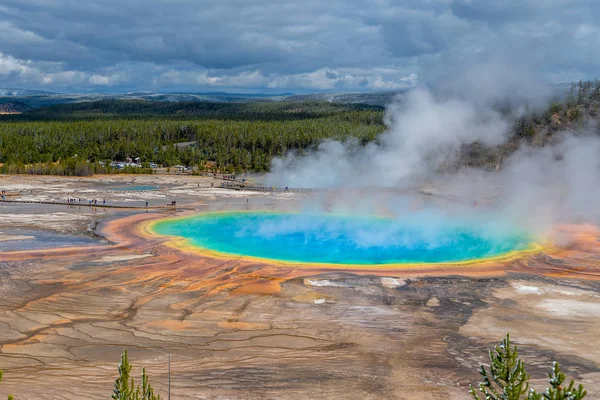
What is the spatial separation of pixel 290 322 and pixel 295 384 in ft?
11.1

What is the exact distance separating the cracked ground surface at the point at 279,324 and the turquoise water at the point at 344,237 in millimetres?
2324

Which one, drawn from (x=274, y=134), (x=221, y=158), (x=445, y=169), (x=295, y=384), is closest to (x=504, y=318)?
(x=295, y=384)

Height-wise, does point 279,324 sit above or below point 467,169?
below

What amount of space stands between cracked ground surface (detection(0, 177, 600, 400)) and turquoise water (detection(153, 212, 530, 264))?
7.62ft

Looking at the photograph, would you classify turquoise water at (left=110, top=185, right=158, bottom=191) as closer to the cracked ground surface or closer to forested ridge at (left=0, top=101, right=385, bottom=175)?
forested ridge at (left=0, top=101, right=385, bottom=175)

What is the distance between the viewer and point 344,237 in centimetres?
2588

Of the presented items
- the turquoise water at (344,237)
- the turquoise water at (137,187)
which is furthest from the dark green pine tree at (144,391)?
the turquoise water at (137,187)

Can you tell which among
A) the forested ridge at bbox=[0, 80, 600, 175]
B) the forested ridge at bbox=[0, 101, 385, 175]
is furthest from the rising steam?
the forested ridge at bbox=[0, 101, 385, 175]

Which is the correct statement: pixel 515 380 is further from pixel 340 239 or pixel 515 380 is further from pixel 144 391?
pixel 340 239

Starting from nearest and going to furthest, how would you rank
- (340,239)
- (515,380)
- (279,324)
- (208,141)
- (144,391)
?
Result: 1. (515,380)
2. (144,391)
3. (279,324)
4. (340,239)
5. (208,141)

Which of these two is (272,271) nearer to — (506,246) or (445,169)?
(506,246)

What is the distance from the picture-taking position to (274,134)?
221 feet

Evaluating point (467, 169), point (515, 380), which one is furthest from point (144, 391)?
point (467, 169)

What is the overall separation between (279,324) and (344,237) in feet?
40.2
